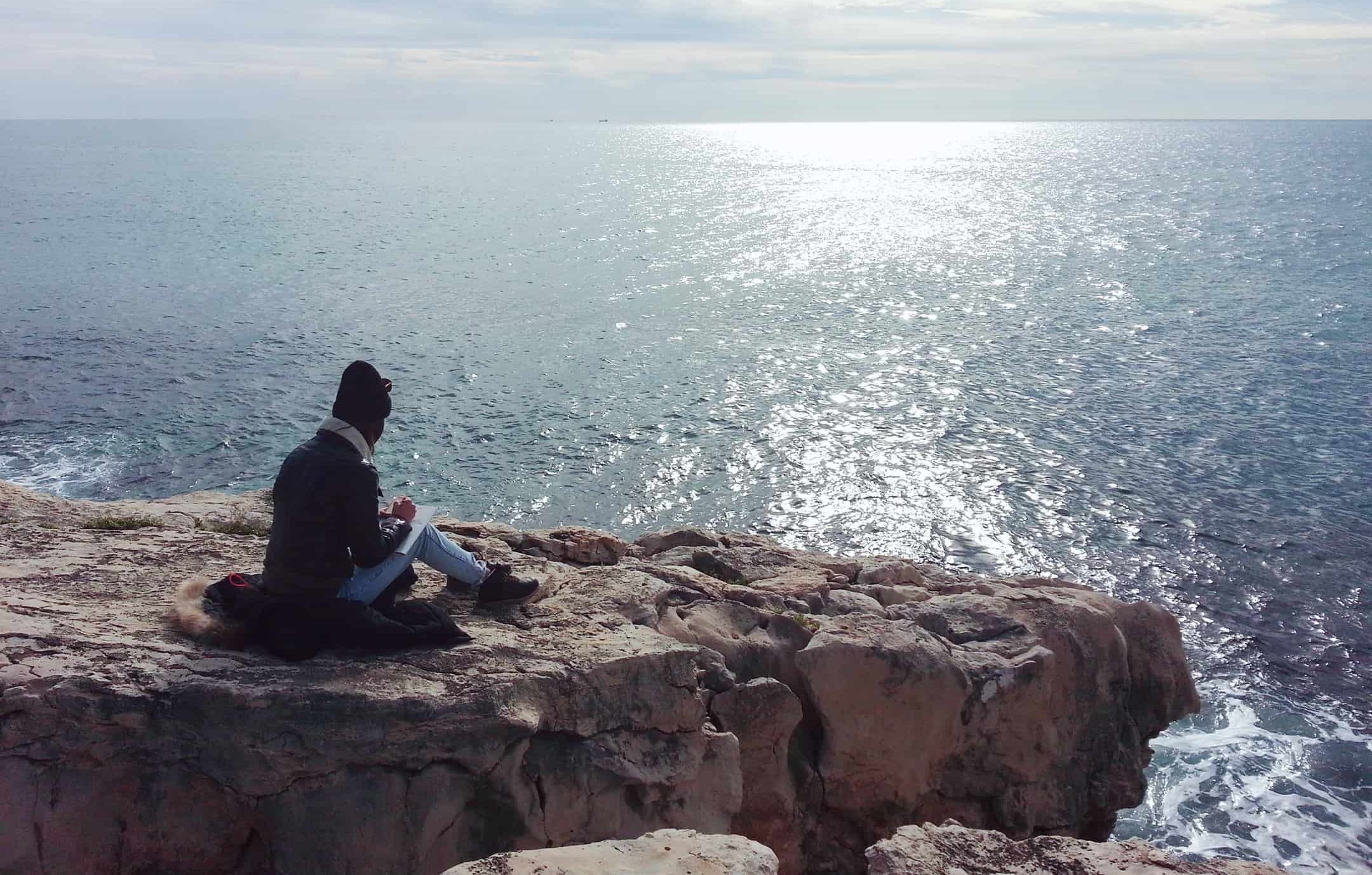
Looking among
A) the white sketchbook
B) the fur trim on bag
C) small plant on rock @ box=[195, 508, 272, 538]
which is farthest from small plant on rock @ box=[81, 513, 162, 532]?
the white sketchbook

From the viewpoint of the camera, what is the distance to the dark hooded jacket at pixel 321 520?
8.66m

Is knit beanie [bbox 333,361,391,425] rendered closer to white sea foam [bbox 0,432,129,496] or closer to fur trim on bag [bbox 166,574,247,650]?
fur trim on bag [bbox 166,574,247,650]

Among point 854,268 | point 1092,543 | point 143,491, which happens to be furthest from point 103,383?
point 854,268

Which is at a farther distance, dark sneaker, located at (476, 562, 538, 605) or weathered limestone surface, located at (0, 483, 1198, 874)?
dark sneaker, located at (476, 562, 538, 605)

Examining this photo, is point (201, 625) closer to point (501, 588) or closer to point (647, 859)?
point (501, 588)

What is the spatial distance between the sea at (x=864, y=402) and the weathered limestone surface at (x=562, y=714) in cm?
470

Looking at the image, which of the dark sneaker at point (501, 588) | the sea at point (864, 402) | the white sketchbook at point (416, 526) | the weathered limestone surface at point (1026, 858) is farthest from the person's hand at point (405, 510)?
the sea at point (864, 402)

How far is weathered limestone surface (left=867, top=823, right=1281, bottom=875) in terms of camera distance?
6859mm

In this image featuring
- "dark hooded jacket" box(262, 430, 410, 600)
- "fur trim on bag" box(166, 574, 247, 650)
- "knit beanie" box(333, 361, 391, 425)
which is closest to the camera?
"dark hooded jacket" box(262, 430, 410, 600)

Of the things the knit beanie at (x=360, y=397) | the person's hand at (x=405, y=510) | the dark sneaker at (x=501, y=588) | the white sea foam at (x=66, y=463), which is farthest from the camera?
the white sea foam at (x=66, y=463)

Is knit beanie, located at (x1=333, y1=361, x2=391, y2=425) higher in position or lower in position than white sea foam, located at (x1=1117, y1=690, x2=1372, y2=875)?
higher

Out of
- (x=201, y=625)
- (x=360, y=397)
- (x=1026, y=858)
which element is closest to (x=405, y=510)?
(x=360, y=397)

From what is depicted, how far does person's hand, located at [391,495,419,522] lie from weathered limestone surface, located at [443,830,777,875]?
403cm

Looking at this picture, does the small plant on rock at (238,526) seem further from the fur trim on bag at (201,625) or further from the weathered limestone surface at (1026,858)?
the weathered limestone surface at (1026,858)
